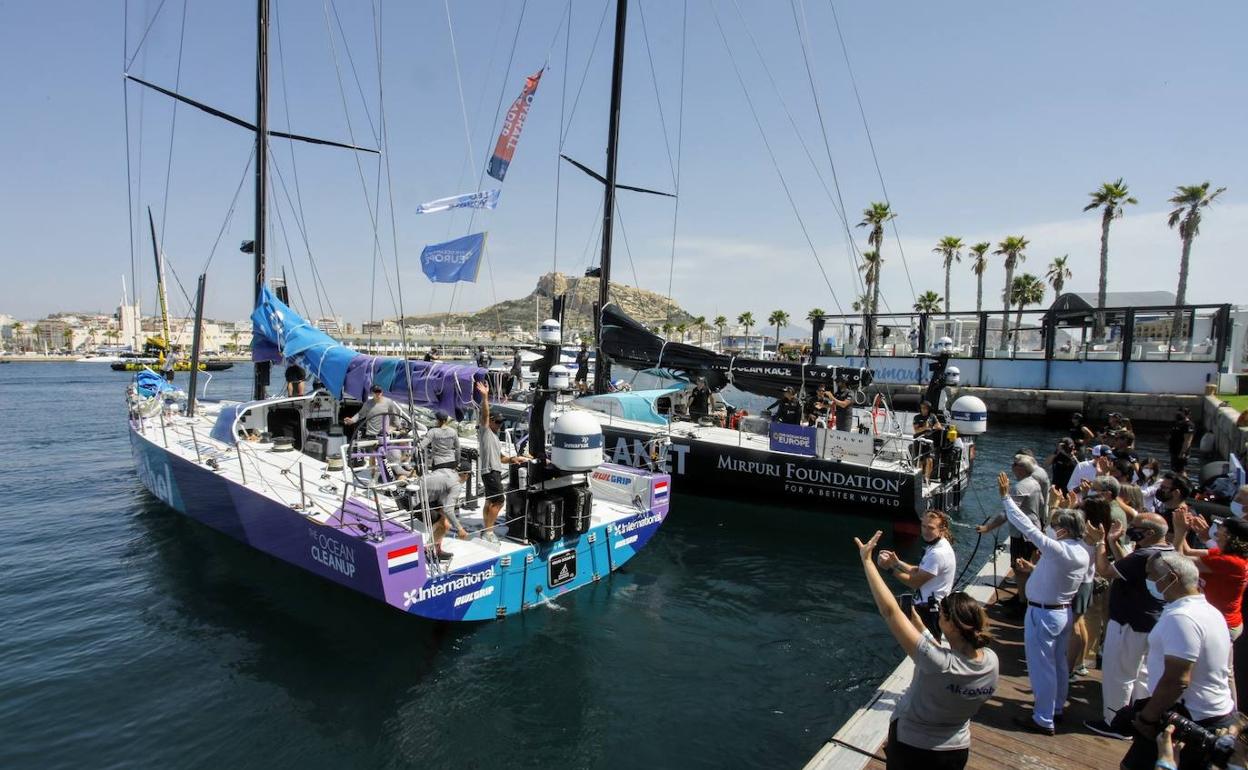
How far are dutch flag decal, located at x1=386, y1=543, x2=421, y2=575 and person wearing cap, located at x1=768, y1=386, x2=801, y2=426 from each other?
8745 mm

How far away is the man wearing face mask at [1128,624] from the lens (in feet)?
13.9

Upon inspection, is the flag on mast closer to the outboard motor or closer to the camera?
the outboard motor

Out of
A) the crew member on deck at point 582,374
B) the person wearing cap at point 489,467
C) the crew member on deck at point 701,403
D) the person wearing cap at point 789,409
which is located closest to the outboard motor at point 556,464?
the person wearing cap at point 489,467

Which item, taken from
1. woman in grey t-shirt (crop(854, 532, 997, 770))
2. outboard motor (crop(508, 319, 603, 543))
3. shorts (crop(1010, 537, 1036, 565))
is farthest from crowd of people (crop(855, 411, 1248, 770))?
outboard motor (crop(508, 319, 603, 543))

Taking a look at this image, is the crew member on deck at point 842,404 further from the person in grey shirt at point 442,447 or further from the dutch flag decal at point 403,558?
the dutch flag decal at point 403,558

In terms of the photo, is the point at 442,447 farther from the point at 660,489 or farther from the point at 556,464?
the point at 660,489

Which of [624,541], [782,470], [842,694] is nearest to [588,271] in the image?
[782,470]

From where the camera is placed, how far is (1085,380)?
29031 millimetres

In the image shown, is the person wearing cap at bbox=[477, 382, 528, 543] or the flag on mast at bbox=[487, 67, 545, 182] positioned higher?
the flag on mast at bbox=[487, 67, 545, 182]

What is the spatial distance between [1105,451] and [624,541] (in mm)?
6465

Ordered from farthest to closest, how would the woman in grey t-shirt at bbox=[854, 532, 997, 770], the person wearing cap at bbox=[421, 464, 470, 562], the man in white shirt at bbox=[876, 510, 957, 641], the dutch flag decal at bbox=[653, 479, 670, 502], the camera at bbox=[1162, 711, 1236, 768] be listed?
the dutch flag decal at bbox=[653, 479, 670, 502] → the person wearing cap at bbox=[421, 464, 470, 562] → the man in white shirt at bbox=[876, 510, 957, 641] → the woman in grey t-shirt at bbox=[854, 532, 997, 770] → the camera at bbox=[1162, 711, 1236, 768]

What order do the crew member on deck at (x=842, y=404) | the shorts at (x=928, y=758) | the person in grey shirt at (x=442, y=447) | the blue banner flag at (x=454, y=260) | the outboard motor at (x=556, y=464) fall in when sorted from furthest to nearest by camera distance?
the crew member on deck at (x=842, y=404) → the blue banner flag at (x=454, y=260) → the person in grey shirt at (x=442, y=447) → the outboard motor at (x=556, y=464) → the shorts at (x=928, y=758)

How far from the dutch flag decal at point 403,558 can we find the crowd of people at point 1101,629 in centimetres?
436

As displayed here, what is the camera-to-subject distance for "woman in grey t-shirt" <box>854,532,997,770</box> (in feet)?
9.32
